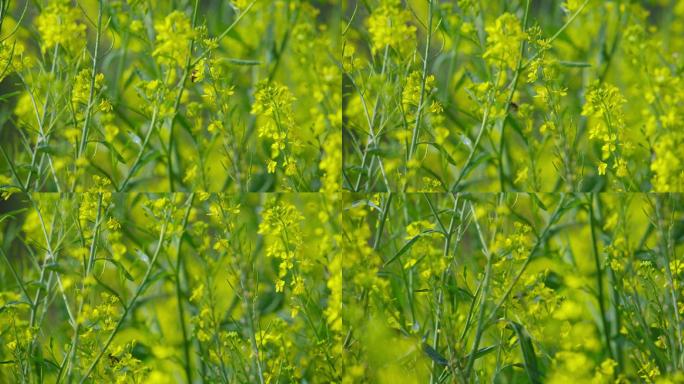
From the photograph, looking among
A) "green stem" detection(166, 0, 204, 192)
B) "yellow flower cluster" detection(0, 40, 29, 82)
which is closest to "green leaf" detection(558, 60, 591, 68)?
"green stem" detection(166, 0, 204, 192)

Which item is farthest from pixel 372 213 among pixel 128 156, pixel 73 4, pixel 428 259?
pixel 73 4

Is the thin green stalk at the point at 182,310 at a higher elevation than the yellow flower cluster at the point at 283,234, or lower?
lower

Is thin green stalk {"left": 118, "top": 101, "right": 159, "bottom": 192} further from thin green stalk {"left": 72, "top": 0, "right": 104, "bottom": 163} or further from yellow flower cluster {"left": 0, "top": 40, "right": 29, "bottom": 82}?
yellow flower cluster {"left": 0, "top": 40, "right": 29, "bottom": 82}

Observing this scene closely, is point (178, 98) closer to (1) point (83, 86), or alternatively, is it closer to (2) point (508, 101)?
(1) point (83, 86)

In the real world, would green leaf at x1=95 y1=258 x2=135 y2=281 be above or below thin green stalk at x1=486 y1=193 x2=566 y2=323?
below

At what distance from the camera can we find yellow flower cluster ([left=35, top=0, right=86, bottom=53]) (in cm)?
222

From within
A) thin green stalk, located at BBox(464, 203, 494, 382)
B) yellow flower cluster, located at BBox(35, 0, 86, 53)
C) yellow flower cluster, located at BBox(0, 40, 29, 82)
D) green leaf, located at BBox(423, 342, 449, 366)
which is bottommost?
green leaf, located at BBox(423, 342, 449, 366)

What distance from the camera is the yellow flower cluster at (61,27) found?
2.22 meters

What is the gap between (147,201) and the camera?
2.24 metres

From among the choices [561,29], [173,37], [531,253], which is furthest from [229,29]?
[531,253]

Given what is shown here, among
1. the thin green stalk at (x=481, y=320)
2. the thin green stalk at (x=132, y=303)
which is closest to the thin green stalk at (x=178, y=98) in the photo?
the thin green stalk at (x=132, y=303)

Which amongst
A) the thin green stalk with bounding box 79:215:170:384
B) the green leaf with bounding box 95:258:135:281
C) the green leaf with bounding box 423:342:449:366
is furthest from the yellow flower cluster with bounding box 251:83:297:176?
the green leaf with bounding box 423:342:449:366

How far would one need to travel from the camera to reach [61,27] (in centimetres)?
222

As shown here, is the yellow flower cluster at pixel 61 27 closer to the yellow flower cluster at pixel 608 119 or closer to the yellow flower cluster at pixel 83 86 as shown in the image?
the yellow flower cluster at pixel 83 86
